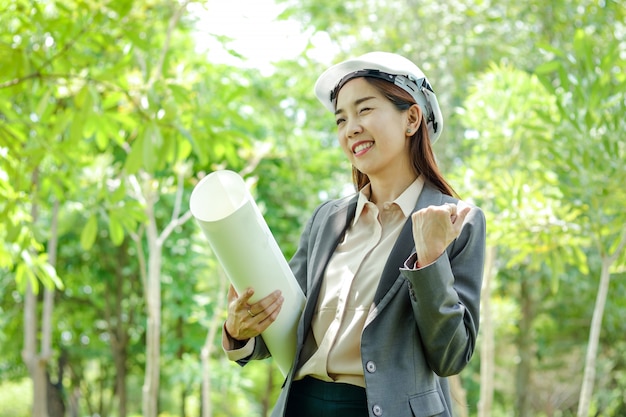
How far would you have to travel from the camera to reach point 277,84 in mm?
8820

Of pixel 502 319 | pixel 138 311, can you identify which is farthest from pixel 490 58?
pixel 138 311

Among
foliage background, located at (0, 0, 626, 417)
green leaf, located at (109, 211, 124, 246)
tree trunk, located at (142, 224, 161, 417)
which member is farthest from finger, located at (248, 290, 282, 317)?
tree trunk, located at (142, 224, 161, 417)

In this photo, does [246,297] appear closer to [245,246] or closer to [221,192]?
[245,246]

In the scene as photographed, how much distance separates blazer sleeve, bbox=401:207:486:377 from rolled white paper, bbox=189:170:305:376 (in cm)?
30

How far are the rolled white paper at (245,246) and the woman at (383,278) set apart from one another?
0.04 m

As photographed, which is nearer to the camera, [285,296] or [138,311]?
[285,296]

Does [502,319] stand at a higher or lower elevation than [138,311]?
lower

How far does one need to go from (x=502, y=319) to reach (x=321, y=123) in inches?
121

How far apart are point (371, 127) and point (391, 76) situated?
0.39 feet

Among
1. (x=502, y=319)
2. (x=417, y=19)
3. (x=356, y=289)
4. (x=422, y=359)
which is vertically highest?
(x=417, y=19)

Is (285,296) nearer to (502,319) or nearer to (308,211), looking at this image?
(308,211)

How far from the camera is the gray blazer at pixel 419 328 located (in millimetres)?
1398

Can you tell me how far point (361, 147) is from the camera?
165 centimetres

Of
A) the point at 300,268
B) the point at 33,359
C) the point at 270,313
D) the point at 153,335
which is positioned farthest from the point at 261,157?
the point at 270,313
